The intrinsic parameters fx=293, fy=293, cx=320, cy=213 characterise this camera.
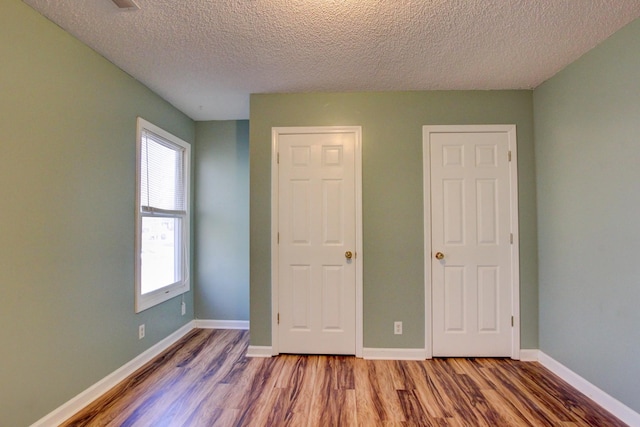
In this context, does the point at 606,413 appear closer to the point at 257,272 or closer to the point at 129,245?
the point at 257,272

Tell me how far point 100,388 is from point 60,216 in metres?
1.28

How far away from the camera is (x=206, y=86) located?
2650 millimetres

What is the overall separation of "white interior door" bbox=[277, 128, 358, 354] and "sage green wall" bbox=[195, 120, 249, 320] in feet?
3.06

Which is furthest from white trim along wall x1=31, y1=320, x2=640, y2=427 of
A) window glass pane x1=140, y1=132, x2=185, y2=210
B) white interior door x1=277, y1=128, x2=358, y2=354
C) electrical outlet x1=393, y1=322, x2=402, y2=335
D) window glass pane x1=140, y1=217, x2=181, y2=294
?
window glass pane x1=140, y1=132, x2=185, y2=210

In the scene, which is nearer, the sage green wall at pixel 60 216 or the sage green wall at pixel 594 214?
the sage green wall at pixel 60 216

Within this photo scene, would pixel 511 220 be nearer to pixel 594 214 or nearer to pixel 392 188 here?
pixel 594 214

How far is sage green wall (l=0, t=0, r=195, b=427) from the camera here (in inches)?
62.1

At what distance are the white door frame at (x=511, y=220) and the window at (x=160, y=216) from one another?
2548 mm

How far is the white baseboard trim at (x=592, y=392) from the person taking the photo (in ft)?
5.93

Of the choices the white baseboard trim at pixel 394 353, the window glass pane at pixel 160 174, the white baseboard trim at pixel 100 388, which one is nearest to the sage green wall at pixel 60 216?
the white baseboard trim at pixel 100 388

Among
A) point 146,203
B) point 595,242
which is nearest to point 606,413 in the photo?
point 595,242

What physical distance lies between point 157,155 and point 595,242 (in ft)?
12.3

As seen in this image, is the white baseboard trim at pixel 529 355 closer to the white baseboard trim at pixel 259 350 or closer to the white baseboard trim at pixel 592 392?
the white baseboard trim at pixel 592 392

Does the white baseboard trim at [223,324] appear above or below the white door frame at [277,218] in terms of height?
below
